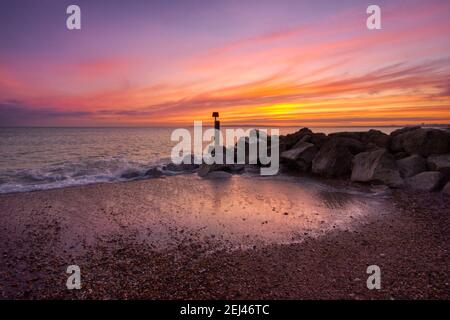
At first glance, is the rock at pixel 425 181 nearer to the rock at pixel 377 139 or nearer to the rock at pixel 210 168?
the rock at pixel 377 139

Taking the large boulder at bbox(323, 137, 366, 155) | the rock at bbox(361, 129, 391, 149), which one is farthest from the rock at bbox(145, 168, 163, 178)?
the rock at bbox(361, 129, 391, 149)

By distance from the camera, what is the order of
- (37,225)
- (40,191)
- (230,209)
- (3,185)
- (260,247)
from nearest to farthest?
(260,247), (37,225), (230,209), (40,191), (3,185)

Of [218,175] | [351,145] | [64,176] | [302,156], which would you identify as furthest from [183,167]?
[351,145]

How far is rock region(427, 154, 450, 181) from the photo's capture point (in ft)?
43.0

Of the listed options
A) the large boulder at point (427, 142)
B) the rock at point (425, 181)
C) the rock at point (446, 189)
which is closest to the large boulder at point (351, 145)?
the large boulder at point (427, 142)

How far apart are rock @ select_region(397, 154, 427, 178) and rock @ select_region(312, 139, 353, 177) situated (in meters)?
3.01

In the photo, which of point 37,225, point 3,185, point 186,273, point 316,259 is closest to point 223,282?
point 186,273

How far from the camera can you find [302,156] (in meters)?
19.5

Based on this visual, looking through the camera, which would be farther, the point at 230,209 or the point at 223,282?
the point at 230,209

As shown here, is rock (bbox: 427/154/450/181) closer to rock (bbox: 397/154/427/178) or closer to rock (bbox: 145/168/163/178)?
rock (bbox: 397/154/427/178)

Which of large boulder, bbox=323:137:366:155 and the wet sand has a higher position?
large boulder, bbox=323:137:366:155

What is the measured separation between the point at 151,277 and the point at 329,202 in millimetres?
9079
